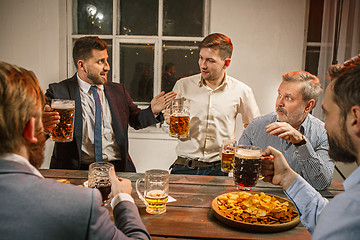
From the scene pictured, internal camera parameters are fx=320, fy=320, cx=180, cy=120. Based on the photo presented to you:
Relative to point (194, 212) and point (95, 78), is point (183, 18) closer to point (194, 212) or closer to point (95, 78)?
point (95, 78)

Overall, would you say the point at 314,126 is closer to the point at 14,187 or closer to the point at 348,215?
the point at 348,215

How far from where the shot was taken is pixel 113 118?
2.75 m

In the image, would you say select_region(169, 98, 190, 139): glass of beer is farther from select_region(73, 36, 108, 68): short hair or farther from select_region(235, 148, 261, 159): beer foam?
select_region(73, 36, 108, 68): short hair

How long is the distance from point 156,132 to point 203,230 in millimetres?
2834

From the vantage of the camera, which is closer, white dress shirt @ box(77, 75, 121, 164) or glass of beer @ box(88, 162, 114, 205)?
glass of beer @ box(88, 162, 114, 205)

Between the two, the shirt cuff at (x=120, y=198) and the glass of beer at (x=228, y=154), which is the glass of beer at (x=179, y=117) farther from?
the shirt cuff at (x=120, y=198)

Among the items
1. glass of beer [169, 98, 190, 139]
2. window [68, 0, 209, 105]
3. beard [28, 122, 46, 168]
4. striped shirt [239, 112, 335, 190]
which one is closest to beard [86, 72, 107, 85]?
glass of beer [169, 98, 190, 139]

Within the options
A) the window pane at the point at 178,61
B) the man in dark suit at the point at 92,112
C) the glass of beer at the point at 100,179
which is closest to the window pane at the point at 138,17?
the window pane at the point at 178,61

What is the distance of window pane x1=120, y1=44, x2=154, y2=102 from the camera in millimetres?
4094

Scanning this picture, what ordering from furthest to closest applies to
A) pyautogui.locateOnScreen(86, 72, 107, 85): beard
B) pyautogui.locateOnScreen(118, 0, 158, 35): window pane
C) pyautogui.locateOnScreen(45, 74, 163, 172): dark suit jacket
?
1. pyautogui.locateOnScreen(118, 0, 158, 35): window pane
2. pyautogui.locateOnScreen(86, 72, 107, 85): beard
3. pyautogui.locateOnScreen(45, 74, 163, 172): dark suit jacket

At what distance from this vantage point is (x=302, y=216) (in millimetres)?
1362

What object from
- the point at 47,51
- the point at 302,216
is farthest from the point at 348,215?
the point at 47,51

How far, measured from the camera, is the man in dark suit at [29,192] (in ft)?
2.75

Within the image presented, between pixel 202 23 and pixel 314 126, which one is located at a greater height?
pixel 202 23
